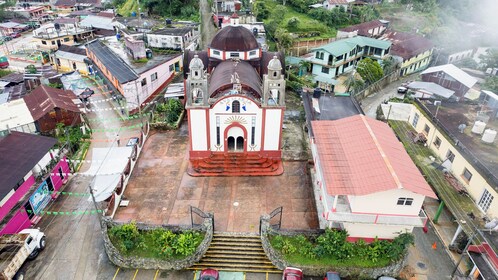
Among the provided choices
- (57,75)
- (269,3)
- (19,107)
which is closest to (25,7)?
(57,75)

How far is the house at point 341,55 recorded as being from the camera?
55.5 meters

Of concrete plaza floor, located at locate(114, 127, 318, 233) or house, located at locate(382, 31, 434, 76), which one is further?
house, located at locate(382, 31, 434, 76)

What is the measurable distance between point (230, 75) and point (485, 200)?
22.7 meters

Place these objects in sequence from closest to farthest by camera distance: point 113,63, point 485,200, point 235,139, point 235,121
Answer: point 485,200
point 235,121
point 235,139
point 113,63

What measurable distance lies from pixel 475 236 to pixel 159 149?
26.5 m

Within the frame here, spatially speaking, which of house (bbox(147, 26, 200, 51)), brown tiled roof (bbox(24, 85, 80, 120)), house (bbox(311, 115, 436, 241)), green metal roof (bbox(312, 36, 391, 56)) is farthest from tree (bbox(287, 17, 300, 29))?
house (bbox(311, 115, 436, 241))

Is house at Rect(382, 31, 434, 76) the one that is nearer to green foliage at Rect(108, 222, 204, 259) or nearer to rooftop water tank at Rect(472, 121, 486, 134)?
rooftop water tank at Rect(472, 121, 486, 134)

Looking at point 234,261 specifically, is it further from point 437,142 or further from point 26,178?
point 437,142

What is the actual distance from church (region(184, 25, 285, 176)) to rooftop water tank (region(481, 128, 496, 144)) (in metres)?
17.4

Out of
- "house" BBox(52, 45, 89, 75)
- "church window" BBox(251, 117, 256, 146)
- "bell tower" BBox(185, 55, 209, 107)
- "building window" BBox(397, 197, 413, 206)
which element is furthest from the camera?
"house" BBox(52, 45, 89, 75)

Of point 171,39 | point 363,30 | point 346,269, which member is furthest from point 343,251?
point 363,30

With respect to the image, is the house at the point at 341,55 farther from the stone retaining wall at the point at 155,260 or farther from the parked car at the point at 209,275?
the parked car at the point at 209,275

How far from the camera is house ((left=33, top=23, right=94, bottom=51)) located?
2598 inches

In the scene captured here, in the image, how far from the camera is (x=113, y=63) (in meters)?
46.6
